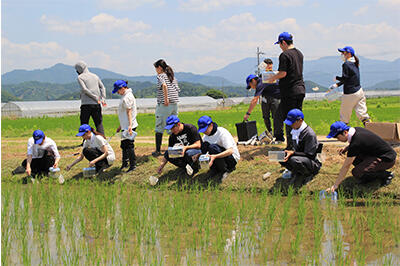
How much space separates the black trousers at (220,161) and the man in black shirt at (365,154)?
1672 mm

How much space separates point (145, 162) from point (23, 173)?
8.33 ft

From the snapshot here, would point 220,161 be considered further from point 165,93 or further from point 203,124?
point 165,93

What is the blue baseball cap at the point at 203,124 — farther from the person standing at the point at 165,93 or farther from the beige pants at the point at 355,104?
the beige pants at the point at 355,104

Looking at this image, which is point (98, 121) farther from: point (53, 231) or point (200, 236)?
point (200, 236)

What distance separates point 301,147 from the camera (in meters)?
6.79

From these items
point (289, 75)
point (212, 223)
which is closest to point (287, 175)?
point (289, 75)

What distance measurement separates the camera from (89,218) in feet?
19.9

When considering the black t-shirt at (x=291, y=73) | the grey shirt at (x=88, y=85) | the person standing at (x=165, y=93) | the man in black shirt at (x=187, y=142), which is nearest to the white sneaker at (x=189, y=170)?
the man in black shirt at (x=187, y=142)

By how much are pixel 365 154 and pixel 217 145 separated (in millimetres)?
2065

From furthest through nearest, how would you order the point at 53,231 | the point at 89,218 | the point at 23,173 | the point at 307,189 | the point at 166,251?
the point at 23,173, the point at 307,189, the point at 89,218, the point at 53,231, the point at 166,251

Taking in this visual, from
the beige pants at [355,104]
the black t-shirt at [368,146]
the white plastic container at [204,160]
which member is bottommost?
the white plastic container at [204,160]

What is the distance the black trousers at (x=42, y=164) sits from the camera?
8.88m

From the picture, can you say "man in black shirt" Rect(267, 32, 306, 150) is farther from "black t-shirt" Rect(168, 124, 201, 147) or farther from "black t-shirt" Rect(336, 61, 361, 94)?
"black t-shirt" Rect(168, 124, 201, 147)

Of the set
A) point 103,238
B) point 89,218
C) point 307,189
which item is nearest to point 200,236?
point 103,238
